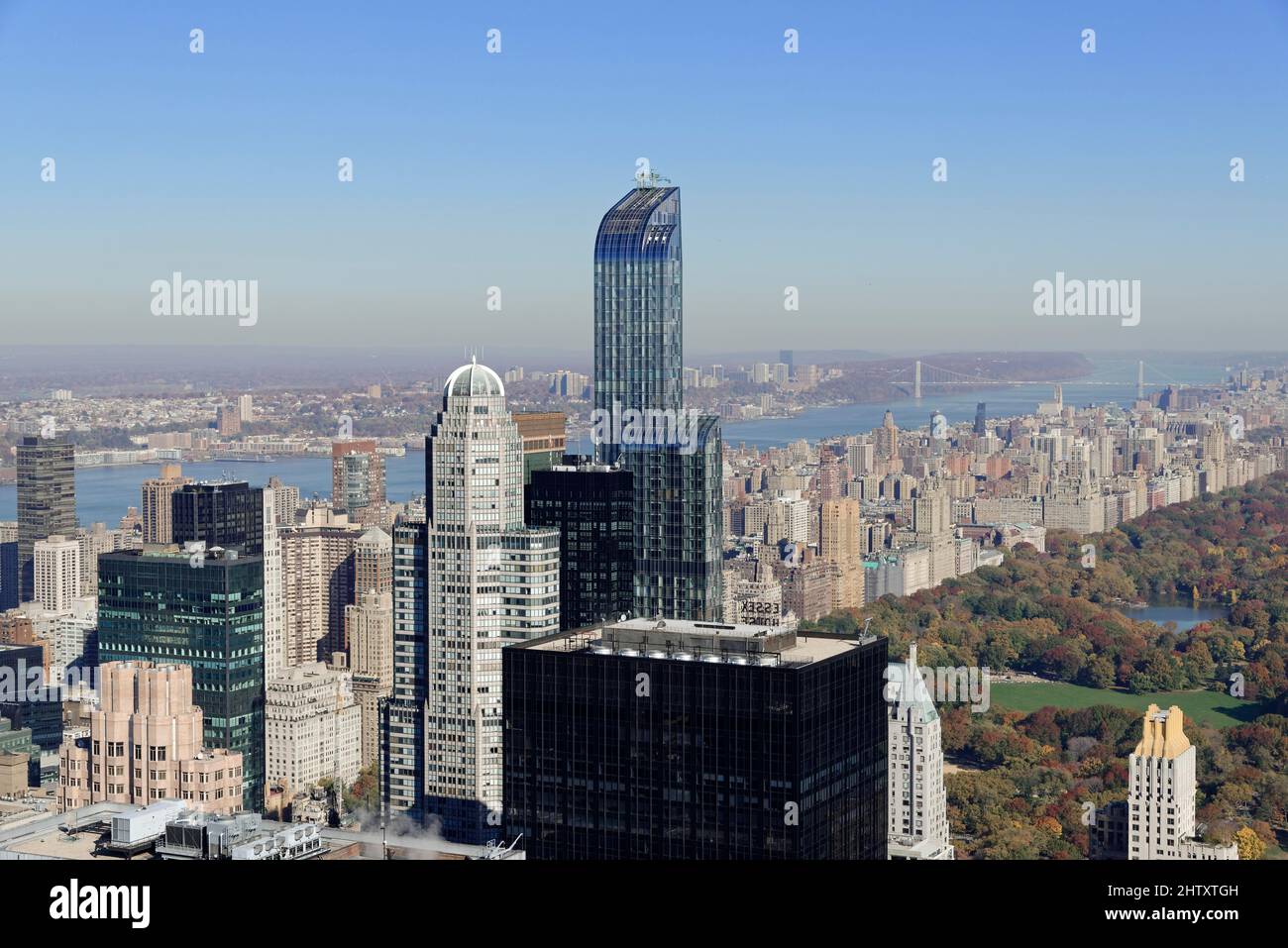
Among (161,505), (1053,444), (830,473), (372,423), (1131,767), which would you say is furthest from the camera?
(1053,444)

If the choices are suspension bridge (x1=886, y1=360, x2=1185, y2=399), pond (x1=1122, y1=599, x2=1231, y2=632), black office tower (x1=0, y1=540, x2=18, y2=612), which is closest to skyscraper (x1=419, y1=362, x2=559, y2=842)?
→ black office tower (x1=0, y1=540, x2=18, y2=612)

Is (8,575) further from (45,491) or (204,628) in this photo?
(204,628)

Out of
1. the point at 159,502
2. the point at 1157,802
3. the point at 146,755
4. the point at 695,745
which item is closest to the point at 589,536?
the point at 146,755

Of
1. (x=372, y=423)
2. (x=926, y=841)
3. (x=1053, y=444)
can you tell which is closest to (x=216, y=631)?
(x=926, y=841)

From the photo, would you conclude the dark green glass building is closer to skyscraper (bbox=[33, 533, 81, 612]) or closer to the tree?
skyscraper (bbox=[33, 533, 81, 612])

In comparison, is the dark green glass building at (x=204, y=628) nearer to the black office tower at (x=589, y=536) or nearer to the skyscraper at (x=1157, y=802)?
the black office tower at (x=589, y=536)

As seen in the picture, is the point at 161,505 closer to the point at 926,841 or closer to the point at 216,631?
the point at 216,631
